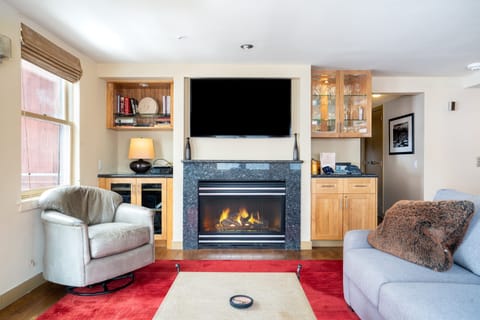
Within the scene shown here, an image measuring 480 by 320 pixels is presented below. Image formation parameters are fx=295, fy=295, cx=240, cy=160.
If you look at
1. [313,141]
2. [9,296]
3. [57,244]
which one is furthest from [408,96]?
[9,296]

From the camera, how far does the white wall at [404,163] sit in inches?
178

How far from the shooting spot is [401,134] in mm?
5090

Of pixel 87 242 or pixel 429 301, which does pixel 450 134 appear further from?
pixel 87 242

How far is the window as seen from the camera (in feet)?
8.87

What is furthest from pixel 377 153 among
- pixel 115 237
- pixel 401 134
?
pixel 115 237

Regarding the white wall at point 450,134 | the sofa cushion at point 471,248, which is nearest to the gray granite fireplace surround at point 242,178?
the sofa cushion at point 471,248

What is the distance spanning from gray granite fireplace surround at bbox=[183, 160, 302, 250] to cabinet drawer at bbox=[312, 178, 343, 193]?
230 mm

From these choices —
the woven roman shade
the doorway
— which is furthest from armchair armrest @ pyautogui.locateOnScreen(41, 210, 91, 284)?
the doorway

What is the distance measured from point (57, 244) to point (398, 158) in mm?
5184

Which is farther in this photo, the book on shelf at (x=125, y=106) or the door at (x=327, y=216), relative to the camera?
the book on shelf at (x=125, y=106)

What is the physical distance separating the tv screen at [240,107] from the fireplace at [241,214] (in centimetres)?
69

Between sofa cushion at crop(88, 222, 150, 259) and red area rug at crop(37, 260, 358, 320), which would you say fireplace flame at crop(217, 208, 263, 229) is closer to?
red area rug at crop(37, 260, 358, 320)

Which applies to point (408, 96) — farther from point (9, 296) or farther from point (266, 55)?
point (9, 296)

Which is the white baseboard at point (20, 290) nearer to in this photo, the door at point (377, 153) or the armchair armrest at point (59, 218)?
the armchair armrest at point (59, 218)
